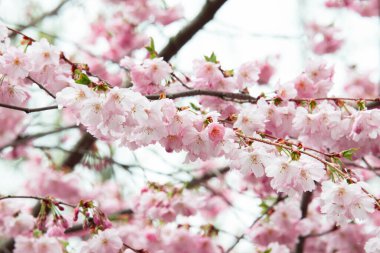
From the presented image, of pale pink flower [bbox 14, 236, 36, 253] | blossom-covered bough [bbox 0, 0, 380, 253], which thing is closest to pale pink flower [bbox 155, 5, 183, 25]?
blossom-covered bough [bbox 0, 0, 380, 253]

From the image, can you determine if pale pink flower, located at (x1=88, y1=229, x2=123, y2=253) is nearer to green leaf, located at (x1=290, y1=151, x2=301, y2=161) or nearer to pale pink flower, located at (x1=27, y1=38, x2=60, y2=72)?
pale pink flower, located at (x1=27, y1=38, x2=60, y2=72)

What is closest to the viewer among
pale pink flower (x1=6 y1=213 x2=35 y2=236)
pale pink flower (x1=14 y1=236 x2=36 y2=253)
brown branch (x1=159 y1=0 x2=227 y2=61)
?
pale pink flower (x1=14 y1=236 x2=36 y2=253)

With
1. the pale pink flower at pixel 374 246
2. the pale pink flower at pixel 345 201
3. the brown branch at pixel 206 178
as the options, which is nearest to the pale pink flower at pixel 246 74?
the pale pink flower at pixel 345 201

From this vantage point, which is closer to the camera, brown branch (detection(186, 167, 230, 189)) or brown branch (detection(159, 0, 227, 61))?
brown branch (detection(159, 0, 227, 61))

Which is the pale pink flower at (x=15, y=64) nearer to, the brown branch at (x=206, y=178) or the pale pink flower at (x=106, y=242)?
the pale pink flower at (x=106, y=242)

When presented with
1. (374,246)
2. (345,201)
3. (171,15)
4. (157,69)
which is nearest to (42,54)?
(157,69)

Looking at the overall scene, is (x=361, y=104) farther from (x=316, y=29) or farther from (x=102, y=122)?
(x=316, y=29)

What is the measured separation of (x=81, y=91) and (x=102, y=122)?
5.0 inches

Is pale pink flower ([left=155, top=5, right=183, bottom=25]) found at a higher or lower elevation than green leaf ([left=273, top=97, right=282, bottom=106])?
lower

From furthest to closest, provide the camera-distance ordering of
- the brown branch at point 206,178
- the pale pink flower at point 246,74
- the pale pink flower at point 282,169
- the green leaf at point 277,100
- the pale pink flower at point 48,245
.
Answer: the brown branch at point 206,178
the pale pink flower at point 246,74
the pale pink flower at point 48,245
the green leaf at point 277,100
the pale pink flower at point 282,169

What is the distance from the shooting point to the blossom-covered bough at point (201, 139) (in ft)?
5.47

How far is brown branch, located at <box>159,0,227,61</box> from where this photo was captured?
313 centimetres

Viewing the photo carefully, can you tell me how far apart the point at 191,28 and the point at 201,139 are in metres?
1.63

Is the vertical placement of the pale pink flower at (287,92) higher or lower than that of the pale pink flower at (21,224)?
higher
